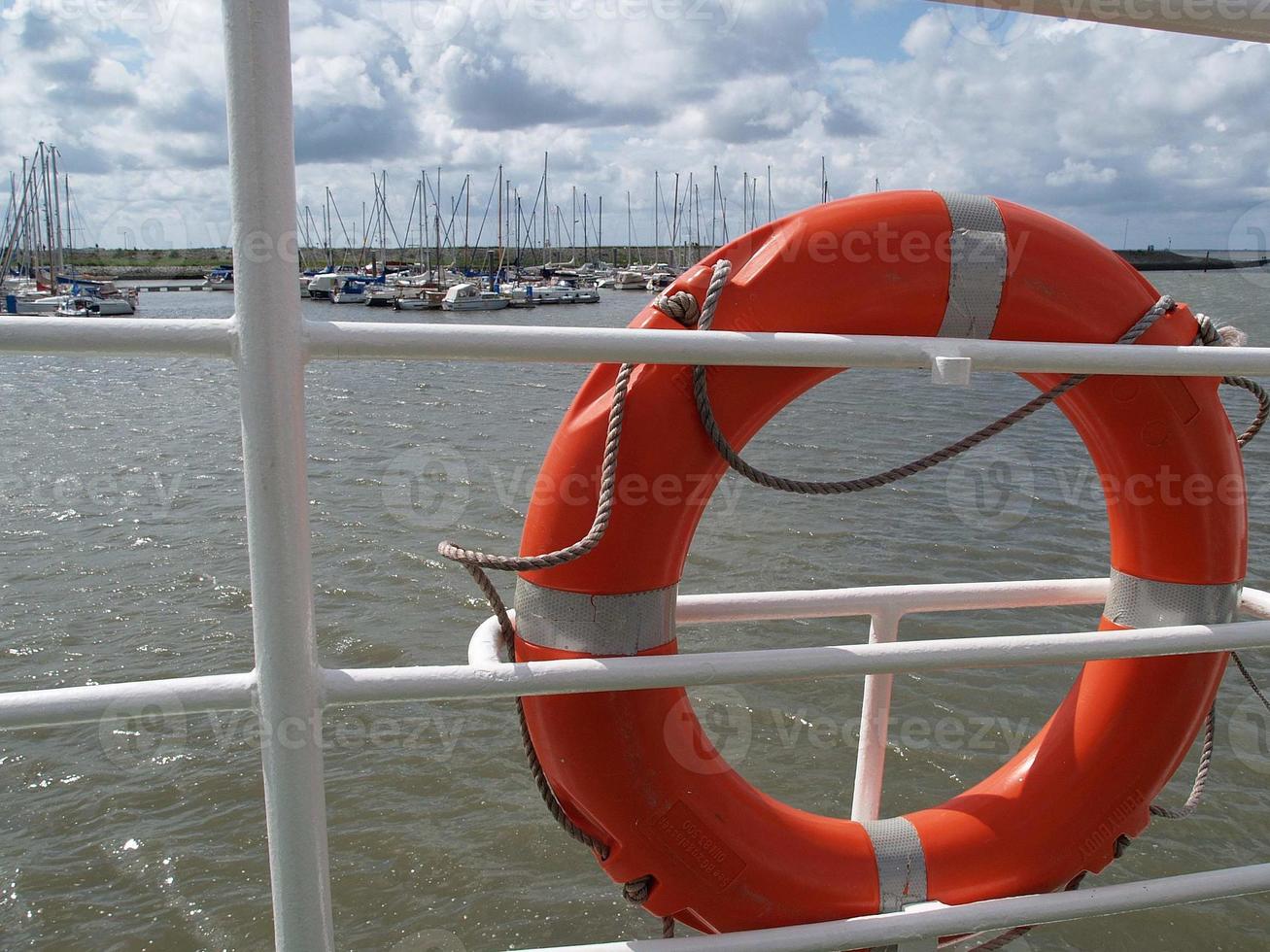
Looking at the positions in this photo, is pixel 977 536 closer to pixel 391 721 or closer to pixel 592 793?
pixel 391 721

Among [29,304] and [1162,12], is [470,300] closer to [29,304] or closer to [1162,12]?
[29,304]

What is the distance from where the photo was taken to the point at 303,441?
958mm

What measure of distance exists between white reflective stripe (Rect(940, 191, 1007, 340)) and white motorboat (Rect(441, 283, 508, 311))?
3178 centimetres

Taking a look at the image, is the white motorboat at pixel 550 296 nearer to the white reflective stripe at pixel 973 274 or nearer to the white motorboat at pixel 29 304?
the white motorboat at pixel 29 304

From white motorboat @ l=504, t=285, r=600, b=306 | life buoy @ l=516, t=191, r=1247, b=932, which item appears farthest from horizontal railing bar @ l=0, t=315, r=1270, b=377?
white motorboat @ l=504, t=285, r=600, b=306

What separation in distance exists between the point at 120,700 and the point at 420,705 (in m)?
2.89

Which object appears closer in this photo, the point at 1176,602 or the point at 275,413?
the point at 275,413

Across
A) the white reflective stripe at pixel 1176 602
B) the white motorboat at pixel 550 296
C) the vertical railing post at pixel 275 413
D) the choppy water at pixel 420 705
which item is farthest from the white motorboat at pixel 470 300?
the vertical railing post at pixel 275 413

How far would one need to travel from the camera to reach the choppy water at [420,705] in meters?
2.70

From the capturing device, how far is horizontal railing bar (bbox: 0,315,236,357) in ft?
2.96

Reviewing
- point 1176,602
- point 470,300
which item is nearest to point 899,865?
point 1176,602

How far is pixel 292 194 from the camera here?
0.93m

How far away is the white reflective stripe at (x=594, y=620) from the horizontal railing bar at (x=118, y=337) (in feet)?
1.76

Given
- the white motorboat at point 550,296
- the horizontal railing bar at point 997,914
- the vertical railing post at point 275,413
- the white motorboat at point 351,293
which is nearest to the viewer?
the vertical railing post at point 275,413
